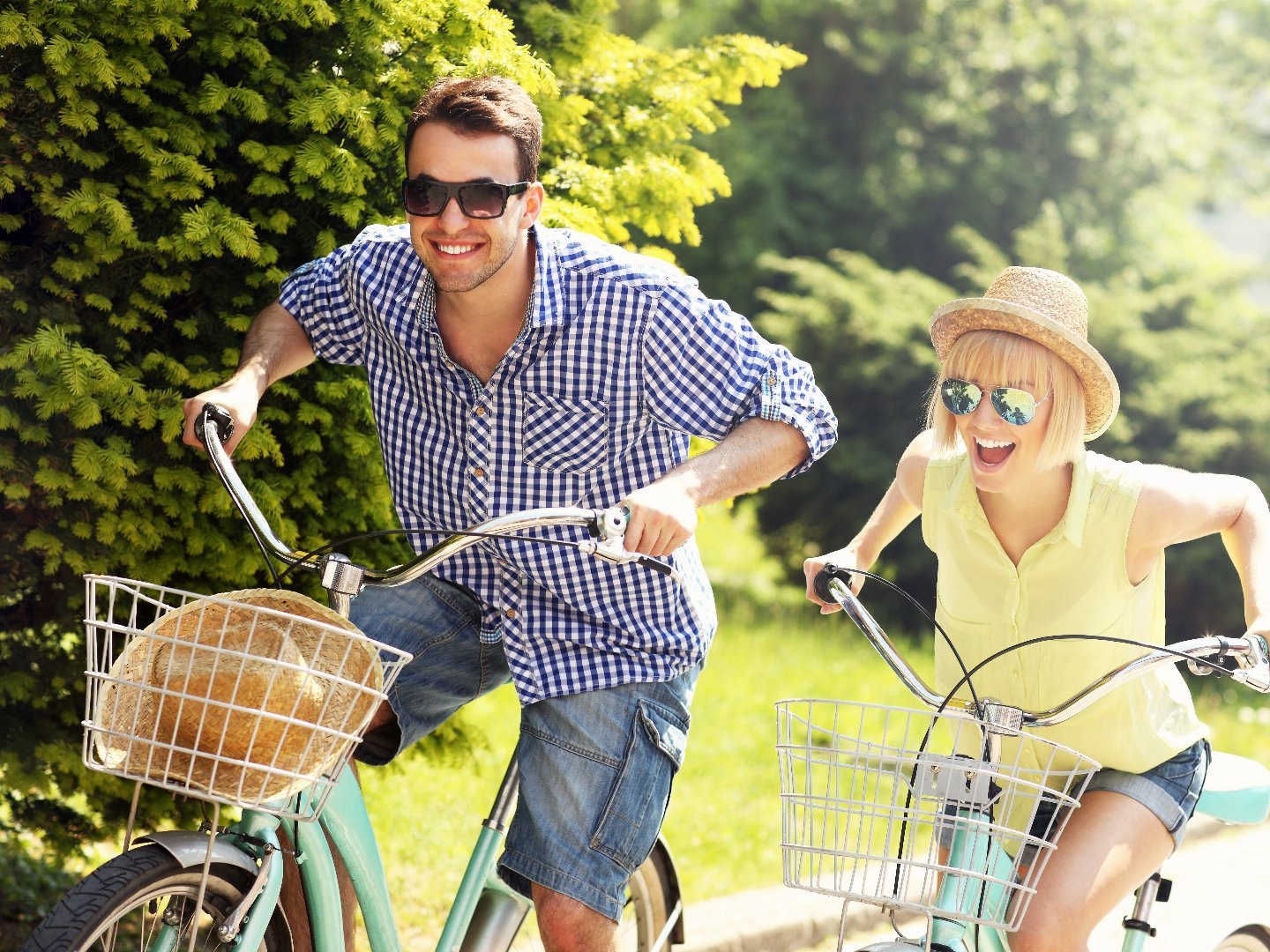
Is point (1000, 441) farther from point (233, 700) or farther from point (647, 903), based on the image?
point (233, 700)

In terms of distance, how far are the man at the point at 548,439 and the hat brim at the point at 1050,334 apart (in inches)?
13.5

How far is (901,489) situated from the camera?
3.28 metres

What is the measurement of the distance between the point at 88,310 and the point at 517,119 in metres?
1.25

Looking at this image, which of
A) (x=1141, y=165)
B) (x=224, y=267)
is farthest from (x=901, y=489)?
(x=1141, y=165)

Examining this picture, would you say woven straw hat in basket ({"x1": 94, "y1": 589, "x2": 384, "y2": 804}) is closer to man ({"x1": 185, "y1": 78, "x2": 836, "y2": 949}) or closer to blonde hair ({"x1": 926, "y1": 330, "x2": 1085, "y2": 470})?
man ({"x1": 185, "y1": 78, "x2": 836, "y2": 949})

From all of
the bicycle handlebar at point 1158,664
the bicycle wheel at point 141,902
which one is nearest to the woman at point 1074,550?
the bicycle handlebar at point 1158,664

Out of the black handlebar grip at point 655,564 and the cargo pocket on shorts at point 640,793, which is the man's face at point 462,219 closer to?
the black handlebar grip at point 655,564

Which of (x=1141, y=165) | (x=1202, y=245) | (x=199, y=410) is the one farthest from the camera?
(x=1202, y=245)

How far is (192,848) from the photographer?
240cm

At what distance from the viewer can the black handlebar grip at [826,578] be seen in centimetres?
287

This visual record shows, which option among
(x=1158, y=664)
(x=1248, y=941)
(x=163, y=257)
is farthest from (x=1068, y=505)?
(x=163, y=257)

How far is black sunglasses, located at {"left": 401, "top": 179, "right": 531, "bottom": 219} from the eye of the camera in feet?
8.96

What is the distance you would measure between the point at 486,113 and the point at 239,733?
125cm

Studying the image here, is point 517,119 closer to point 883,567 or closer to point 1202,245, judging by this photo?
point 883,567
